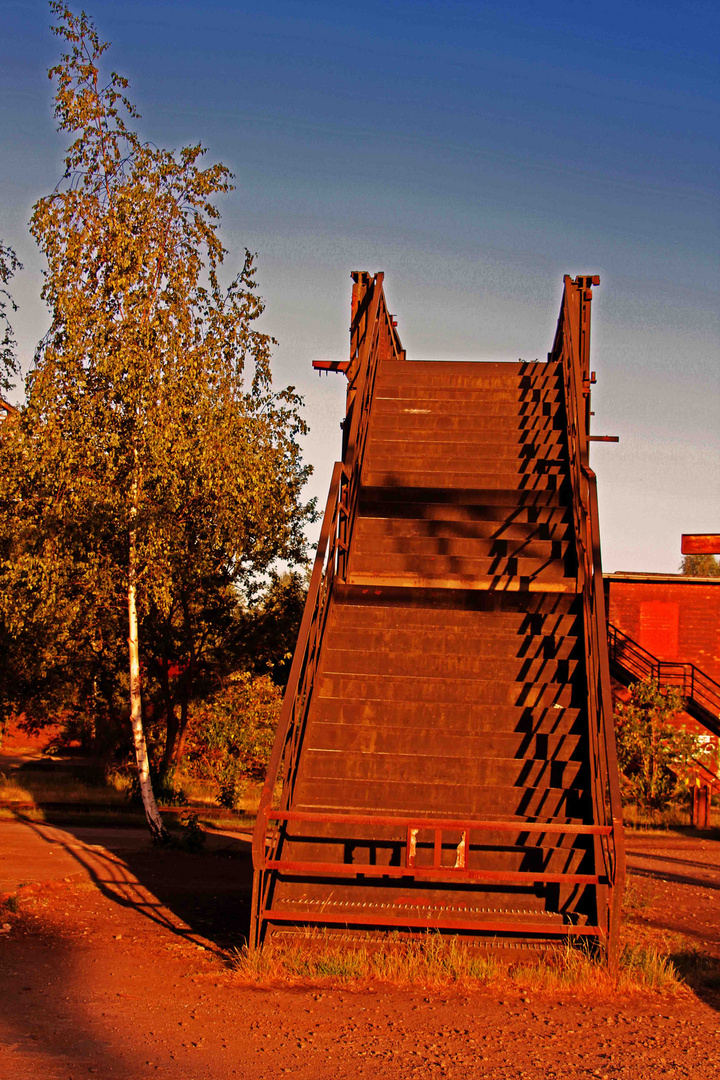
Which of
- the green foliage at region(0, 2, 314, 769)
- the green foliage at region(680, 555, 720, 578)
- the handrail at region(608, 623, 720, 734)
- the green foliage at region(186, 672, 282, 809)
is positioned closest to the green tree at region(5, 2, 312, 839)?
the green foliage at region(0, 2, 314, 769)

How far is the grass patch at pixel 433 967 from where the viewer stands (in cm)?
744

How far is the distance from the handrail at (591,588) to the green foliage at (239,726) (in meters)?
11.2

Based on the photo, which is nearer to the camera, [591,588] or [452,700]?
[452,700]

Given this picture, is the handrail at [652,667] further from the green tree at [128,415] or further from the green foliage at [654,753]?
the green tree at [128,415]

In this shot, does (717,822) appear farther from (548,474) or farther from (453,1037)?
(453,1037)

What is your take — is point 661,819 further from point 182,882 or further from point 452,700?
point 452,700

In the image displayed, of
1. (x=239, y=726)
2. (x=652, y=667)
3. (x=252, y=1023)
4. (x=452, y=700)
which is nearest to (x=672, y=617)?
(x=652, y=667)

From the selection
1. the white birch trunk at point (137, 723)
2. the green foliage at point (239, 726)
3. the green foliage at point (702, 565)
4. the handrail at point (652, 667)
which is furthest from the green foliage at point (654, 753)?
the green foliage at point (702, 565)

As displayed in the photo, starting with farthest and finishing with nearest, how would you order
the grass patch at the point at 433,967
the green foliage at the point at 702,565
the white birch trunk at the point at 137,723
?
the green foliage at the point at 702,565 < the white birch trunk at the point at 137,723 < the grass patch at the point at 433,967

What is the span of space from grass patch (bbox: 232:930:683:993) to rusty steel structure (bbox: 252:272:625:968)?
18 cm

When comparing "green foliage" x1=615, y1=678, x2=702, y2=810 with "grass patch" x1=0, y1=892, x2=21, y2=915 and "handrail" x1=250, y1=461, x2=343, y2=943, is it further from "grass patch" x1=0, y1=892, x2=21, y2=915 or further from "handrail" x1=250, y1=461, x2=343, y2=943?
"grass patch" x1=0, y1=892, x2=21, y2=915

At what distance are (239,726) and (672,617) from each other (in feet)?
43.3

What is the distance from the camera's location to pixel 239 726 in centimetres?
2211

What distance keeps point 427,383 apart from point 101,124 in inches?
248
